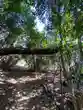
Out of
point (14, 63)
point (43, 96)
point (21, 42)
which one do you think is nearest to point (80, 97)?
point (43, 96)

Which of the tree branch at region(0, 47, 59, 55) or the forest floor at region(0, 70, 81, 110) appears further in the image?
the forest floor at region(0, 70, 81, 110)

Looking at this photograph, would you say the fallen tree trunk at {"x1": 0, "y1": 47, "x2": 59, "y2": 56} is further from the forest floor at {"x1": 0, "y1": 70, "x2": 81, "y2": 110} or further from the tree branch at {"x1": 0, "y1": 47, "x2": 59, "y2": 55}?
the forest floor at {"x1": 0, "y1": 70, "x2": 81, "y2": 110}

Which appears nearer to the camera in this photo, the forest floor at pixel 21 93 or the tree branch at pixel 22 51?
the tree branch at pixel 22 51

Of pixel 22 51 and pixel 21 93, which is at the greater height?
pixel 22 51

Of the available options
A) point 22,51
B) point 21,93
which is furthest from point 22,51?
point 21,93

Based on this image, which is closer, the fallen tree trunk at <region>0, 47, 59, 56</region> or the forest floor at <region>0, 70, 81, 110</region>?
the fallen tree trunk at <region>0, 47, 59, 56</region>

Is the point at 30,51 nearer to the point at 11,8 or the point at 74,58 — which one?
A: the point at 11,8

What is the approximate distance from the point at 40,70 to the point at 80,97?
191 inches

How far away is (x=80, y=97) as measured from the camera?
20.5ft

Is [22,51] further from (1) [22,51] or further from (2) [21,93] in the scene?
(2) [21,93]

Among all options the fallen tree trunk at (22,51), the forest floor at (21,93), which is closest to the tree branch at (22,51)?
the fallen tree trunk at (22,51)

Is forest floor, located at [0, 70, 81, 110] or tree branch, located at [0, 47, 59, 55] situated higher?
tree branch, located at [0, 47, 59, 55]

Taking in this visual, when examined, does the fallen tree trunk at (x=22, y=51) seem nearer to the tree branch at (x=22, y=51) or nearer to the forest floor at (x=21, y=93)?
the tree branch at (x=22, y=51)

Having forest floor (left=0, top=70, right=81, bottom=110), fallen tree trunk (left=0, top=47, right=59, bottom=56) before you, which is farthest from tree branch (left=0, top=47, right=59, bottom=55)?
forest floor (left=0, top=70, right=81, bottom=110)
